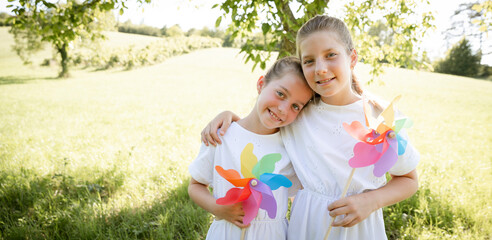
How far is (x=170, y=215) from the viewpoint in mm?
2594

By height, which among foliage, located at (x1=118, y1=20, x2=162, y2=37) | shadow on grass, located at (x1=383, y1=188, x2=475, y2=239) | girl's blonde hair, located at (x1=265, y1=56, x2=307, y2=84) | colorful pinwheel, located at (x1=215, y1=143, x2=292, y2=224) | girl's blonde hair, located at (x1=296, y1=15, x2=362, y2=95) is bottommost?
shadow on grass, located at (x1=383, y1=188, x2=475, y2=239)

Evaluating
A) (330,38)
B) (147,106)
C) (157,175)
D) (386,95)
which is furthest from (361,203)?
(386,95)

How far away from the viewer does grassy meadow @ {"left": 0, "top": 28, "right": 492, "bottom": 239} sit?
2516 millimetres

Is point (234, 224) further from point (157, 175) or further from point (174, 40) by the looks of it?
point (174, 40)

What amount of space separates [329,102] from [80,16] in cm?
306

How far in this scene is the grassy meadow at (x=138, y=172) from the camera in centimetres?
252

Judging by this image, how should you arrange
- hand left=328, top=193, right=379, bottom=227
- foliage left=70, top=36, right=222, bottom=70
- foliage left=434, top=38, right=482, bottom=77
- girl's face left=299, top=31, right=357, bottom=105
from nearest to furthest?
hand left=328, top=193, right=379, bottom=227 < girl's face left=299, top=31, right=357, bottom=105 < foliage left=70, top=36, right=222, bottom=70 < foliage left=434, top=38, right=482, bottom=77

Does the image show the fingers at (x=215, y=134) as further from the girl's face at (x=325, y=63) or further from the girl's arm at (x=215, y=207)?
the girl's face at (x=325, y=63)

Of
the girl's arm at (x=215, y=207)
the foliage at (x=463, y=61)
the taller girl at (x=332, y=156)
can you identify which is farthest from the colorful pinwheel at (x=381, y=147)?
the foliage at (x=463, y=61)

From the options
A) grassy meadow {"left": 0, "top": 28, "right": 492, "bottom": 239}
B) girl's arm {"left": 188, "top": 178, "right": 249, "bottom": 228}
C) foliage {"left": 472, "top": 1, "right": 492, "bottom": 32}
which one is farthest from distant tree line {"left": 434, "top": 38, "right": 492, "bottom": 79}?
girl's arm {"left": 188, "top": 178, "right": 249, "bottom": 228}

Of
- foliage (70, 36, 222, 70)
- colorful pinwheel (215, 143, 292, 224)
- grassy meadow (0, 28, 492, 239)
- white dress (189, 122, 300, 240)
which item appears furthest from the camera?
foliage (70, 36, 222, 70)

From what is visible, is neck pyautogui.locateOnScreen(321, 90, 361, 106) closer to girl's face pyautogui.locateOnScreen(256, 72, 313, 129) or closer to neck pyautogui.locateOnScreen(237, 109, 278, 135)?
girl's face pyautogui.locateOnScreen(256, 72, 313, 129)

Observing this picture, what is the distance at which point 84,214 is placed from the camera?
8.62 ft

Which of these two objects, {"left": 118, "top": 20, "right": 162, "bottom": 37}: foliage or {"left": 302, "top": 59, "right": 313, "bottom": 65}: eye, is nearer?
{"left": 302, "top": 59, "right": 313, "bottom": 65}: eye
